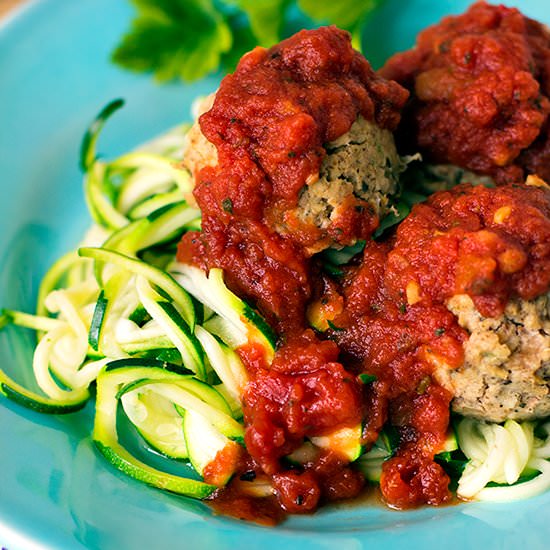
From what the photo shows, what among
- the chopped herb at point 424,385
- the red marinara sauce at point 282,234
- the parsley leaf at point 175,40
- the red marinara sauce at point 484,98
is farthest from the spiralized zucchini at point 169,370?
the parsley leaf at point 175,40

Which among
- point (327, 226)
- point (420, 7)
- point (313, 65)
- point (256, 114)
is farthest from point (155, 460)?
point (420, 7)

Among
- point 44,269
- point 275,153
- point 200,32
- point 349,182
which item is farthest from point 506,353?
point 200,32

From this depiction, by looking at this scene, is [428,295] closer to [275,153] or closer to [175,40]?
[275,153]

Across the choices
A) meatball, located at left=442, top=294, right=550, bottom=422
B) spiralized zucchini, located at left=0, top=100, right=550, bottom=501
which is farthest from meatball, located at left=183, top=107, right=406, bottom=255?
meatball, located at left=442, top=294, right=550, bottom=422

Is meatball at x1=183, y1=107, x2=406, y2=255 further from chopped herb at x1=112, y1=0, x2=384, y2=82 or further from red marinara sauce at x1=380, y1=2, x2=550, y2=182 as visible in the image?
chopped herb at x1=112, y1=0, x2=384, y2=82

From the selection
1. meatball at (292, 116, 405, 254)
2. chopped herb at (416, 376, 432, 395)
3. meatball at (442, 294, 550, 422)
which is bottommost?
chopped herb at (416, 376, 432, 395)

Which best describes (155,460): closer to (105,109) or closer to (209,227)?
(209,227)

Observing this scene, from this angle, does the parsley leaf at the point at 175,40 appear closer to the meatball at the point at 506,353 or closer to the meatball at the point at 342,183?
the meatball at the point at 342,183

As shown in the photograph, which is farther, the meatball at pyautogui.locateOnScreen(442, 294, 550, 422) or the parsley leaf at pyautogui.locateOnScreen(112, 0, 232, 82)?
the parsley leaf at pyautogui.locateOnScreen(112, 0, 232, 82)
